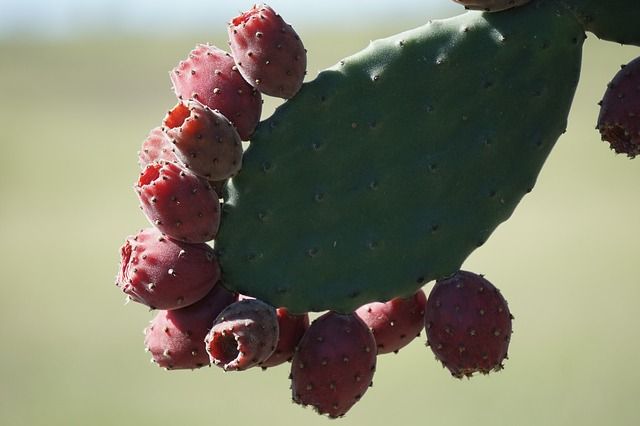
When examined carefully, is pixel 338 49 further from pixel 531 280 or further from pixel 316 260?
pixel 316 260

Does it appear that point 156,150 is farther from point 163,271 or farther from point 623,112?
point 623,112

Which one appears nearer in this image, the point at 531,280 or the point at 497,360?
the point at 497,360

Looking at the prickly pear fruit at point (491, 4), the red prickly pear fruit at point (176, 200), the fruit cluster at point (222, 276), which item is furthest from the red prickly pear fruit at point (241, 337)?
the prickly pear fruit at point (491, 4)

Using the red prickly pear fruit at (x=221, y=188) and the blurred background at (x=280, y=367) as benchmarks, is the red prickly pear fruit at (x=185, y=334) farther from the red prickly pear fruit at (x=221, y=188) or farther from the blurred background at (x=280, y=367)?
the blurred background at (x=280, y=367)

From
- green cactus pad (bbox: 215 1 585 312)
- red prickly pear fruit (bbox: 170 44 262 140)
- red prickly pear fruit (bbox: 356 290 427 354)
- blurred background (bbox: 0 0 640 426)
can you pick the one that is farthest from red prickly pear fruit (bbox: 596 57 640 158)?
blurred background (bbox: 0 0 640 426)

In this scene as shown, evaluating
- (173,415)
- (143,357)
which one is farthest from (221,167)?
(143,357)

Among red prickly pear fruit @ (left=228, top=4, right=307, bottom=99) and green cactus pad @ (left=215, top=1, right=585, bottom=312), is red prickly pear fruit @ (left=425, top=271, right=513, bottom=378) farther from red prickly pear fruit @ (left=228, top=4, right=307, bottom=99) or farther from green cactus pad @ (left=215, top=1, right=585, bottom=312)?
red prickly pear fruit @ (left=228, top=4, right=307, bottom=99)
